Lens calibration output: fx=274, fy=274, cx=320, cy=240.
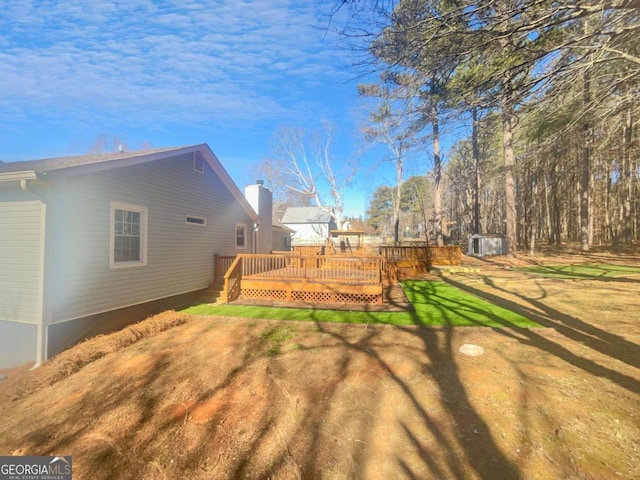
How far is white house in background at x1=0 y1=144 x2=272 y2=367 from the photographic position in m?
4.71

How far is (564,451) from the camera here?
7.73 feet

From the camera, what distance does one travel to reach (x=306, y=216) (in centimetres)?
3744

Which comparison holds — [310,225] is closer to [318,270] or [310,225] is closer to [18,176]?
[318,270]

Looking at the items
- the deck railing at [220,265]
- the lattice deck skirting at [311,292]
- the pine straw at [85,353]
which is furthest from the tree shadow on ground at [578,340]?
the deck railing at [220,265]

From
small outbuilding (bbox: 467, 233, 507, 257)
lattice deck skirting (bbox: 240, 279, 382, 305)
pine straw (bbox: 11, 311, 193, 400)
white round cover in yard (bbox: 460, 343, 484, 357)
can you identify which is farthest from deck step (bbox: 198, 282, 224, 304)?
small outbuilding (bbox: 467, 233, 507, 257)

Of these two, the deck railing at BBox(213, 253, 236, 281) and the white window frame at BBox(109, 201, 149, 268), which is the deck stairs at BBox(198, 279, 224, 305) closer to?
the deck railing at BBox(213, 253, 236, 281)

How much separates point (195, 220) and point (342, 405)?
7074mm

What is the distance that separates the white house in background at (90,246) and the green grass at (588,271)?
13.5 metres

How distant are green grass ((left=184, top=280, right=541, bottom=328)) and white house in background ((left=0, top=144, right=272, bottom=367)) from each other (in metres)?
1.54

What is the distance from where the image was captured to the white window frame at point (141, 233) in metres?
5.74

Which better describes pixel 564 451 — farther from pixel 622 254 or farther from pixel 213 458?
pixel 622 254

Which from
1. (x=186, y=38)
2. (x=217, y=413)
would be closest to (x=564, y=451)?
(x=217, y=413)

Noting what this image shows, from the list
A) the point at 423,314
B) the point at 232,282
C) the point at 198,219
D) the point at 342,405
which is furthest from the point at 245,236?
the point at 342,405

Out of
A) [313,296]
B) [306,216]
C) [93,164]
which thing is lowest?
[313,296]
